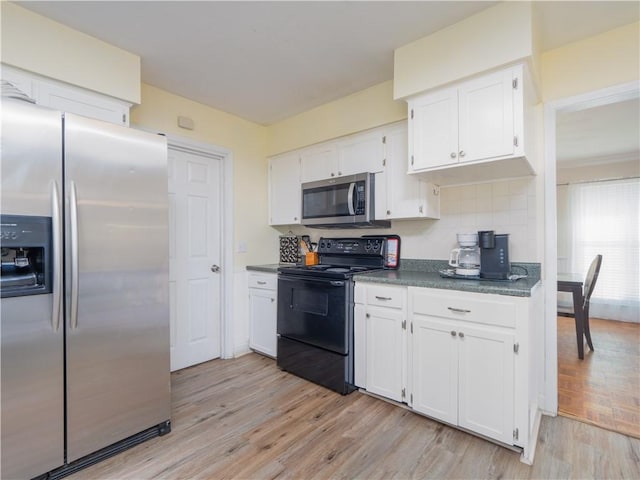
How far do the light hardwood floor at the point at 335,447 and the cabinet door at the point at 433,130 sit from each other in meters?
1.68

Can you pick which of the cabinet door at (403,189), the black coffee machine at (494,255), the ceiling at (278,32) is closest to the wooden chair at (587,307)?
the black coffee machine at (494,255)

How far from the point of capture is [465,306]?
6.23ft

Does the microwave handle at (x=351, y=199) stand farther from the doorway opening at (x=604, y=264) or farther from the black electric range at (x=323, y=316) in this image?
the doorway opening at (x=604, y=264)

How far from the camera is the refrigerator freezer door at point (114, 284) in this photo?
5.33 feet

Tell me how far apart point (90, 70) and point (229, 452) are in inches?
97.2

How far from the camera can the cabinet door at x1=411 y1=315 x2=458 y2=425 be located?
1.95 meters

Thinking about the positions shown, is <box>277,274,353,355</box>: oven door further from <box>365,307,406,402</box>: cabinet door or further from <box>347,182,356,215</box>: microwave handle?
<box>347,182,356,215</box>: microwave handle

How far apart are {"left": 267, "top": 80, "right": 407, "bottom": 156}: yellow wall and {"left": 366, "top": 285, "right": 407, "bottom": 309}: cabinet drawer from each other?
1.37 meters

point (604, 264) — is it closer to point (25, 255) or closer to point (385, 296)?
point (385, 296)

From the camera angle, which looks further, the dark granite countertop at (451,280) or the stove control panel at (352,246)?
the stove control panel at (352,246)

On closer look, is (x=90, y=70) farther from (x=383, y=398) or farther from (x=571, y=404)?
(x=571, y=404)

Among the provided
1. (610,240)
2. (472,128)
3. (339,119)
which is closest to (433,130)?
(472,128)

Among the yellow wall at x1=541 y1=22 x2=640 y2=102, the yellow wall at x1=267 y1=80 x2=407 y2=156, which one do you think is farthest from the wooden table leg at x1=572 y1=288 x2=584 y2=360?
the yellow wall at x1=267 y1=80 x2=407 y2=156

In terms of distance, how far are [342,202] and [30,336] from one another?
222cm
